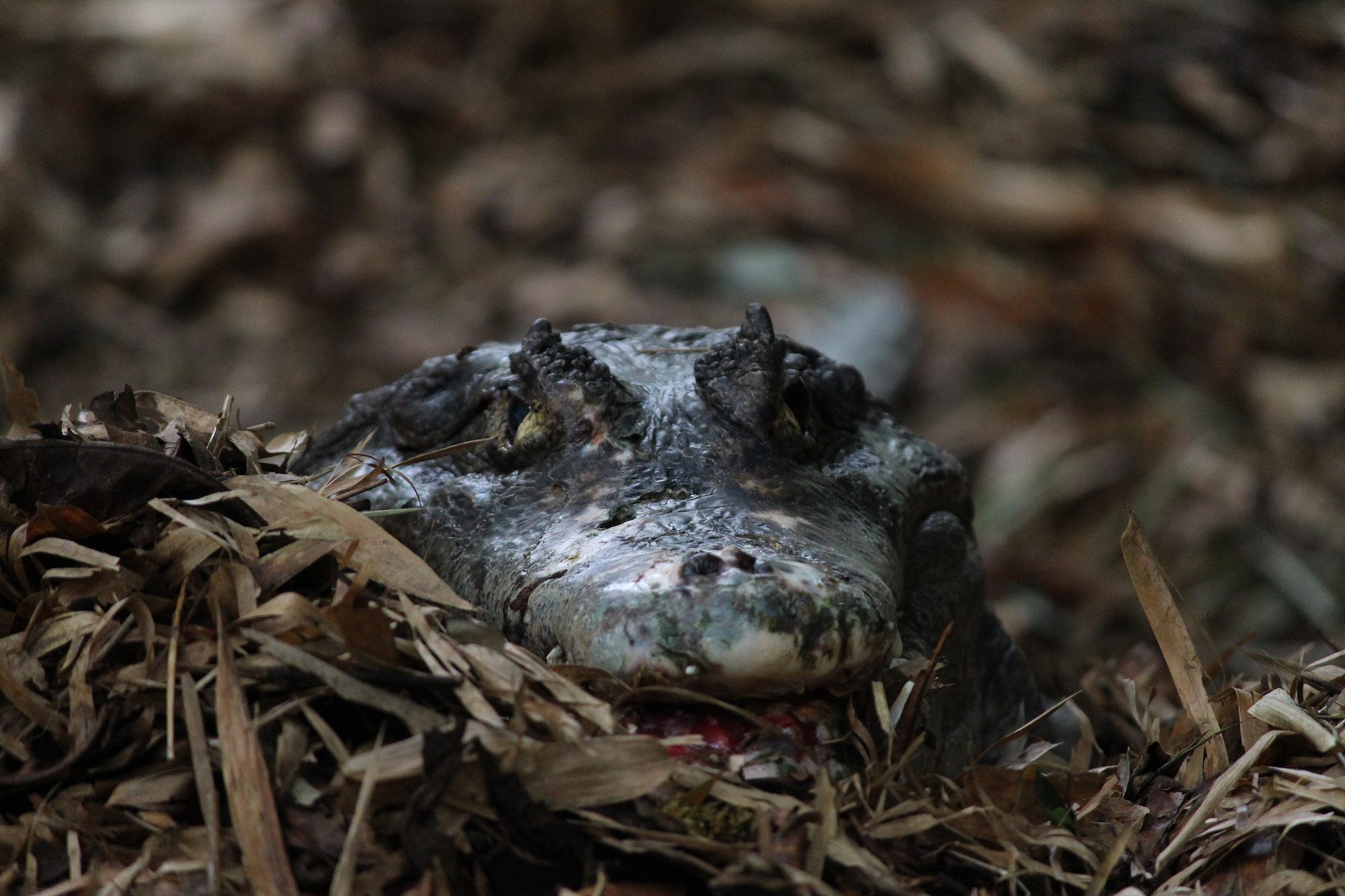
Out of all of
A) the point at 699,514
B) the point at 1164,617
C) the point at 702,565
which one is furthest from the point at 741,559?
the point at 1164,617

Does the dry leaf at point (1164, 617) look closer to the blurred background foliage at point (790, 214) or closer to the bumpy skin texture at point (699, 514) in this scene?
the bumpy skin texture at point (699, 514)

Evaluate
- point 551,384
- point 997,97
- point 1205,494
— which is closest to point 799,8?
point 997,97

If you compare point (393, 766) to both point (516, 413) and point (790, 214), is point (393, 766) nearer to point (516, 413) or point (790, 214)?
point (516, 413)

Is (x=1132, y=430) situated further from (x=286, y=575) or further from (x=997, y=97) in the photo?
(x=286, y=575)

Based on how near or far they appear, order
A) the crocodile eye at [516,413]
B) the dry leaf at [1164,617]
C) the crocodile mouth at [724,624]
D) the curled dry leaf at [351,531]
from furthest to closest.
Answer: the crocodile eye at [516,413] → the dry leaf at [1164,617] → the curled dry leaf at [351,531] → the crocodile mouth at [724,624]

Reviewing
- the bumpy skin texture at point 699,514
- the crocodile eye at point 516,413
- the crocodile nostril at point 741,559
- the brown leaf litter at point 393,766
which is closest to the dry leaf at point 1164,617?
the brown leaf litter at point 393,766

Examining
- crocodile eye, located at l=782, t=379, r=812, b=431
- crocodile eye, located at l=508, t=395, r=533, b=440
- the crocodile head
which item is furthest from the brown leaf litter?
crocodile eye, located at l=782, t=379, r=812, b=431
